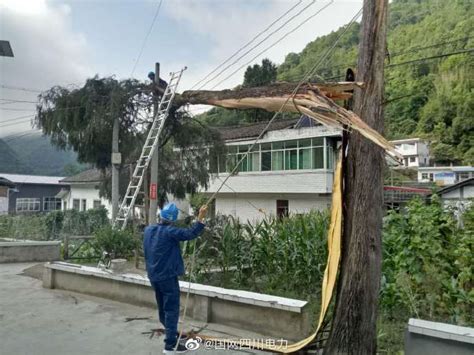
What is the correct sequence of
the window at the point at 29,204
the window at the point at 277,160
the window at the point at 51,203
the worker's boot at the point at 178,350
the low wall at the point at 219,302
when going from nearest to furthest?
the worker's boot at the point at 178,350 < the low wall at the point at 219,302 < the window at the point at 277,160 < the window at the point at 29,204 < the window at the point at 51,203

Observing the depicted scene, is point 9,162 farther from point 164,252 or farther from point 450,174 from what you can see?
point 164,252

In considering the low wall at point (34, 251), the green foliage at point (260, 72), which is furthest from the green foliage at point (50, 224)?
the green foliage at point (260, 72)

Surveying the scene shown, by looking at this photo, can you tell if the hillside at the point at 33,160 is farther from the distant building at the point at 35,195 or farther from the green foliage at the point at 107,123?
the green foliage at the point at 107,123

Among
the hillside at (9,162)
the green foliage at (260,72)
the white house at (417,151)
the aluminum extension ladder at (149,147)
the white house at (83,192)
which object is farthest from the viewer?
the white house at (417,151)

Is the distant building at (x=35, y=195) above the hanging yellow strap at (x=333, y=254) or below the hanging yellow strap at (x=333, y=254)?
above

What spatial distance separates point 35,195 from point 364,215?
131ft

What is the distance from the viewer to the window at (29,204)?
37.8 meters

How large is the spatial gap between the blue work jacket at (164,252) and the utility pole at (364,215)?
1.80m

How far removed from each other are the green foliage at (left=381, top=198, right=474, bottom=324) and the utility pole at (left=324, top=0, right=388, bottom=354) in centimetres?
149

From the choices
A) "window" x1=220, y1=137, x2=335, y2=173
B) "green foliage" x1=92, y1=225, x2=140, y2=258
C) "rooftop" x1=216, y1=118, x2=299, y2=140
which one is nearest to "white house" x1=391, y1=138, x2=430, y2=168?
"rooftop" x1=216, y1=118, x2=299, y2=140

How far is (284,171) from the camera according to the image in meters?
23.0

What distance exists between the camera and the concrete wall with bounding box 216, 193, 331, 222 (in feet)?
72.6

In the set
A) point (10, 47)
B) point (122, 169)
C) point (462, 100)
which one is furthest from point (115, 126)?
point (462, 100)

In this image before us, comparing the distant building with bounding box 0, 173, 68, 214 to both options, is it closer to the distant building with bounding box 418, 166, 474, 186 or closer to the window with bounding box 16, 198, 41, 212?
the window with bounding box 16, 198, 41, 212
